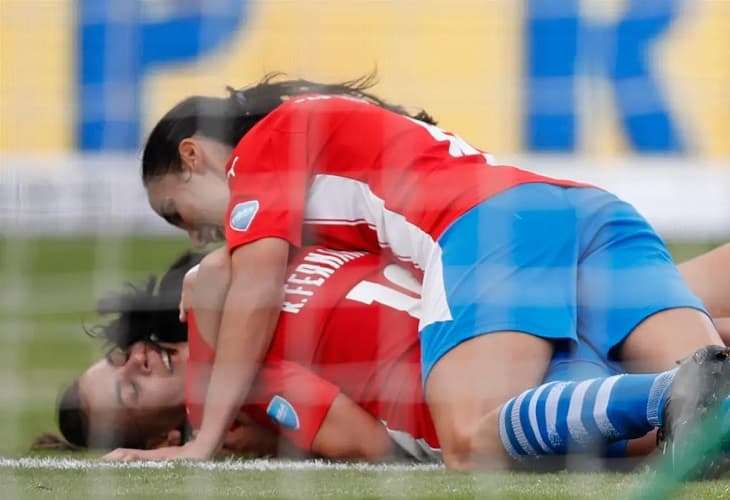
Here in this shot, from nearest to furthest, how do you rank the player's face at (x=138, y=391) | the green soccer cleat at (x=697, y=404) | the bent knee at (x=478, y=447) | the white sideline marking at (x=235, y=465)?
the green soccer cleat at (x=697, y=404) < the bent knee at (x=478, y=447) < the white sideline marking at (x=235, y=465) < the player's face at (x=138, y=391)

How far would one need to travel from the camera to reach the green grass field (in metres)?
1.48

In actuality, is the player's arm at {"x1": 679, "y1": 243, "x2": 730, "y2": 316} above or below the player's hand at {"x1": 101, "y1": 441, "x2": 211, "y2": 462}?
above

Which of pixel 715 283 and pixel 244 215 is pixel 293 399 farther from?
pixel 715 283

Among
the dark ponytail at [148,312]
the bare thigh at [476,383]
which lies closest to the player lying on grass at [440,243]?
the bare thigh at [476,383]

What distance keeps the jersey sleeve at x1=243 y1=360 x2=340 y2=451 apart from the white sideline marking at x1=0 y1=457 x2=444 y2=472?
0.14 feet

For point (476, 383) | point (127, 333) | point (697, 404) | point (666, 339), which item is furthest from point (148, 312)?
point (697, 404)

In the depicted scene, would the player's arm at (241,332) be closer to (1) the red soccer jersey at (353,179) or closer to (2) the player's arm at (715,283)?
(1) the red soccer jersey at (353,179)

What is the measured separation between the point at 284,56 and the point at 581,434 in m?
3.31

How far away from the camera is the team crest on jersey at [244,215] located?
1.79 metres

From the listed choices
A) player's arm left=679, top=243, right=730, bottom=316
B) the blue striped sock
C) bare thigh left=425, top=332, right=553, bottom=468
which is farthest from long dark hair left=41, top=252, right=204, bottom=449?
player's arm left=679, top=243, right=730, bottom=316

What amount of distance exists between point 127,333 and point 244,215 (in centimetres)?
31

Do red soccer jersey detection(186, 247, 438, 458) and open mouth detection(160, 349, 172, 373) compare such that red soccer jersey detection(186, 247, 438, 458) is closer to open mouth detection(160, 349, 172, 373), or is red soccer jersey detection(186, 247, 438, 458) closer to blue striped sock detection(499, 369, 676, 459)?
open mouth detection(160, 349, 172, 373)

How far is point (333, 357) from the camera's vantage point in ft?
6.03

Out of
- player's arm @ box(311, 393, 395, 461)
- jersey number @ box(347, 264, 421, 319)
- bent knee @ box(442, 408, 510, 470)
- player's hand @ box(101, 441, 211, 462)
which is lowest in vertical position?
player's hand @ box(101, 441, 211, 462)
